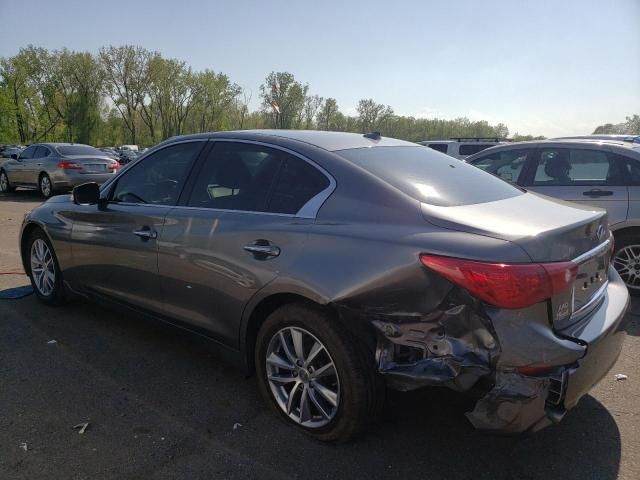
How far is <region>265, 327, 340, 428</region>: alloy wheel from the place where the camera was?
2574 mm

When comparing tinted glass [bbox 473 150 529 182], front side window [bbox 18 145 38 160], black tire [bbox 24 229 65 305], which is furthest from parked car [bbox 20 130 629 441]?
front side window [bbox 18 145 38 160]

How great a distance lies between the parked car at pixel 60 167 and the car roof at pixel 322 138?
11.4m

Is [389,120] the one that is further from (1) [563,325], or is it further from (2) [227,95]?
(1) [563,325]

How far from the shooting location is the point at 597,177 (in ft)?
17.5

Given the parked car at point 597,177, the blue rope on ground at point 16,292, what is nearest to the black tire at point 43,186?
the blue rope on ground at point 16,292

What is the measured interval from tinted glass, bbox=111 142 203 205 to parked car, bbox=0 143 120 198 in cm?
1042

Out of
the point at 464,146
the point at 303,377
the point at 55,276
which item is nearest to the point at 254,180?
the point at 303,377

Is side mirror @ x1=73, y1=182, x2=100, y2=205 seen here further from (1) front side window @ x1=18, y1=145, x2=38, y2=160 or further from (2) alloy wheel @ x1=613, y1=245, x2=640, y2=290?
(1) front side window @ x1=18, y1=145, x2=38, y2=160

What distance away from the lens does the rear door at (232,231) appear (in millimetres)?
2719

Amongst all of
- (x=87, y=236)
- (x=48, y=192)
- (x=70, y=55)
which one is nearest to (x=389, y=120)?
(x=70, y=55)

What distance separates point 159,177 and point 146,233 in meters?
0.48

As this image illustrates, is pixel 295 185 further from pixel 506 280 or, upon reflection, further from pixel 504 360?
pixel 504 360

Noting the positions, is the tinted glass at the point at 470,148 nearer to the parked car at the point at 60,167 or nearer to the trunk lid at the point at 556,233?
the parked car at the point at 60,167

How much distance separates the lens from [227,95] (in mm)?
75625
